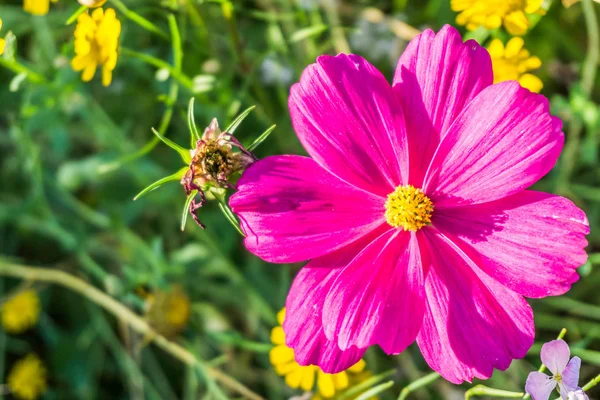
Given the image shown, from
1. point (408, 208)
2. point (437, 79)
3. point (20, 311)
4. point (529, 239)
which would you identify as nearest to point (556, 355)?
point (529, 239)

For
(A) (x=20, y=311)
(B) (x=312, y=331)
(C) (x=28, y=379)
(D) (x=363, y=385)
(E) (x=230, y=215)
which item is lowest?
(C) (x=28, y=379)

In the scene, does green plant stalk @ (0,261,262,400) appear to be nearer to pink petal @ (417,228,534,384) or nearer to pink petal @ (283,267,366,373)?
pink petal @ (283,267,366,373)

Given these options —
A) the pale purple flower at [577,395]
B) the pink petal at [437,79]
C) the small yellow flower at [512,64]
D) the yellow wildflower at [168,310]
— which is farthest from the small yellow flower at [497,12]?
the yellow wildflower at [168,310]

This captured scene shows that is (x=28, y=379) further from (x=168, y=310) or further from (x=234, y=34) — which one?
(x=234, y=34)

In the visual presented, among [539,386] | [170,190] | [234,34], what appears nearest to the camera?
[539,386]

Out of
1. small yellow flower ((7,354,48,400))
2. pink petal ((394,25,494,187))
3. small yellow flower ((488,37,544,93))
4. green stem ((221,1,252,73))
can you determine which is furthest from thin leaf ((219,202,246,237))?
small yellow flower ((7,354,48,400))

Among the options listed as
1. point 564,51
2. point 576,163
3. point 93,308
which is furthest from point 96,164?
point 564,51
